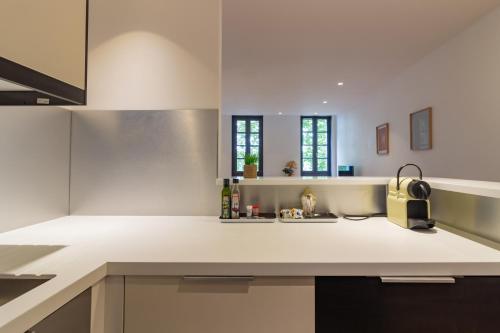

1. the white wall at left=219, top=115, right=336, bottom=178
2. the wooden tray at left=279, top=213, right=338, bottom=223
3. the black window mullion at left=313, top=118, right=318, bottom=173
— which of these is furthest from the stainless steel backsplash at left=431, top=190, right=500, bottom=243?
the black window mullion at left=313, top=118, right=318, bottom=173

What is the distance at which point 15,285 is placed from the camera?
72cm

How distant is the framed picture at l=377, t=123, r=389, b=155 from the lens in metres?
5.06

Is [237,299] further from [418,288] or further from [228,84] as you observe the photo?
[228,84]

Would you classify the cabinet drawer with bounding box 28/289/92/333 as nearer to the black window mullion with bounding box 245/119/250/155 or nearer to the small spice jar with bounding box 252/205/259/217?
the small spice jar with bounding box 252/205/259/217

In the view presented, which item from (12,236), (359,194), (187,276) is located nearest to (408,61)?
(359,194)

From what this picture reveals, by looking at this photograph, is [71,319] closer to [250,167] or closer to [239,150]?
[250,167]

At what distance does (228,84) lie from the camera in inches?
202

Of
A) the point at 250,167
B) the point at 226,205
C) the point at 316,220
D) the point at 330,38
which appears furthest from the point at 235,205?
the point at 330,38

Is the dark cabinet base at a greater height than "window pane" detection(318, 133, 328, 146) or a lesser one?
lesser

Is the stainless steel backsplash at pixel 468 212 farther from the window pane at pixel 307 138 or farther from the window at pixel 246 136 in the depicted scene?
the window pane at pixel 307 138

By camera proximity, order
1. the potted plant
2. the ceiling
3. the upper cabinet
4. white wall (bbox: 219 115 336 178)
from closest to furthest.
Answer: the upper cabinet
the potted plant
the ceiling
white wall (bbox: 219 115 336 178)

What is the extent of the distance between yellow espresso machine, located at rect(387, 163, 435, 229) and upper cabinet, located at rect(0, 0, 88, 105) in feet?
4.58

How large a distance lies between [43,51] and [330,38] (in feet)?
10.2

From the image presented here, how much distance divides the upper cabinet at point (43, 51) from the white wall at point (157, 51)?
45 cm
